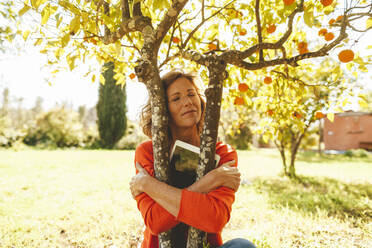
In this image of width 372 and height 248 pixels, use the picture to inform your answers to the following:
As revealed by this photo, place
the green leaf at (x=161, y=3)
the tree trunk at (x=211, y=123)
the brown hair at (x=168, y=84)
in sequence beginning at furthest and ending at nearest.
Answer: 1. the brown hair at (x=168, y=84)
2. the tree trunk at (x=211, y=123)
3. the green leaf at (x=161, y=3)

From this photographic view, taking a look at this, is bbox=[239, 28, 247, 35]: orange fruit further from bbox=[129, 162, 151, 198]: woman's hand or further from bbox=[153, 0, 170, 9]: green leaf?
bbox=[129, 162, 151, 198]: woman's hand

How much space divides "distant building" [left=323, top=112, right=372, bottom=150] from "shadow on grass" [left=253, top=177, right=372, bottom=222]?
15.7m

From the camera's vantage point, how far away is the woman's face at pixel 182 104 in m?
1.58

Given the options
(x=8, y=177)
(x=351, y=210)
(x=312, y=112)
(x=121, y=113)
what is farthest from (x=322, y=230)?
(x=121, y=113)

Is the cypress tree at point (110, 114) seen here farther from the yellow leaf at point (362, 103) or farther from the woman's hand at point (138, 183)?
the yellow leaf at point (362, 103)

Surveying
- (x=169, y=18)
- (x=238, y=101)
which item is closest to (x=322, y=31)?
(x=238, y=101)

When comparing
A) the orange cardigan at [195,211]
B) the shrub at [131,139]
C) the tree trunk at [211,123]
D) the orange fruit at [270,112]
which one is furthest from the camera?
the shrub at [131,139]

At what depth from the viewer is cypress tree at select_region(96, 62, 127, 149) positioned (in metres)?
18.8

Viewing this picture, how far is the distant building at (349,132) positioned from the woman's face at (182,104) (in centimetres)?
2125

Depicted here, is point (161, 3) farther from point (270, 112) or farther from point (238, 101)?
point (270, 112)

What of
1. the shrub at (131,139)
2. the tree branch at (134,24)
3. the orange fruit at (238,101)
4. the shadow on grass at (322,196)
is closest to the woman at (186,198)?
the tree branch at (134,24)

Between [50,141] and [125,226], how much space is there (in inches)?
727

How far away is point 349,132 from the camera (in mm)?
19078

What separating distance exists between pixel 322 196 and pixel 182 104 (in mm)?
4647
